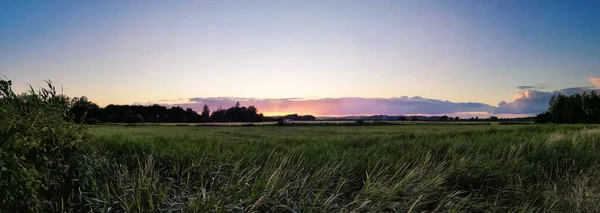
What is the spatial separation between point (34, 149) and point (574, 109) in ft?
205

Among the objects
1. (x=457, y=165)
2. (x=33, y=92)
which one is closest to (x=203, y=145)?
(x=33, y=92)

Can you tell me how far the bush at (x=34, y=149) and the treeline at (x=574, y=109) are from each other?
5623 centimetres

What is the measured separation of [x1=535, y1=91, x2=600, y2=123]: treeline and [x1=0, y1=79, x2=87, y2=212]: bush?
184 ft

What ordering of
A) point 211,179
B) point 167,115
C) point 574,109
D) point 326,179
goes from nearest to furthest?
point 211,179 → point 326,179 → point 167,115 → point 574,109

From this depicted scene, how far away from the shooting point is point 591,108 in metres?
56.3

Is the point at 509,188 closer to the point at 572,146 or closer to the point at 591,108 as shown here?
the point at 572,146

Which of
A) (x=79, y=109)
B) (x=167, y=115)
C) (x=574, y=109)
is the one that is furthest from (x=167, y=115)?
(x=574, y=109)

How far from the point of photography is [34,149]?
488cm

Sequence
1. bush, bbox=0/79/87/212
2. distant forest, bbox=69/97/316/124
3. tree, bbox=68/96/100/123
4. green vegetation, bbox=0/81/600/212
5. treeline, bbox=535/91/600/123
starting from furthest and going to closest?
treeline, bbox=535/91/600/123 < distant forest, bbox=69/97/316/124 < tree, bbox=68/96/100/123 < green vegetation, bbox=0/81/600/212 < bush, bbox=0/79/87/212

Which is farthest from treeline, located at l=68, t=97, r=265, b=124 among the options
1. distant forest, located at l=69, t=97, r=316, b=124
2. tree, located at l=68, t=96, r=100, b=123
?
tree, located at l=68, t=96, r=100, b=123

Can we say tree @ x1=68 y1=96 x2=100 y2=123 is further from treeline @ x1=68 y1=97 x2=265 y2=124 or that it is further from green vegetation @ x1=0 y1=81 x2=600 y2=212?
treeline @ x1=68 y1=97 x2=265 y2=124

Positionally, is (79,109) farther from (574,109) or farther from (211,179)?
(574,109)

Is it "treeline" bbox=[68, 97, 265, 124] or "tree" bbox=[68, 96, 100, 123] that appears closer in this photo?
"tree" bbox=[68, 96, 100, 123]

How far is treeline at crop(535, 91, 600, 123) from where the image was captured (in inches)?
2121
